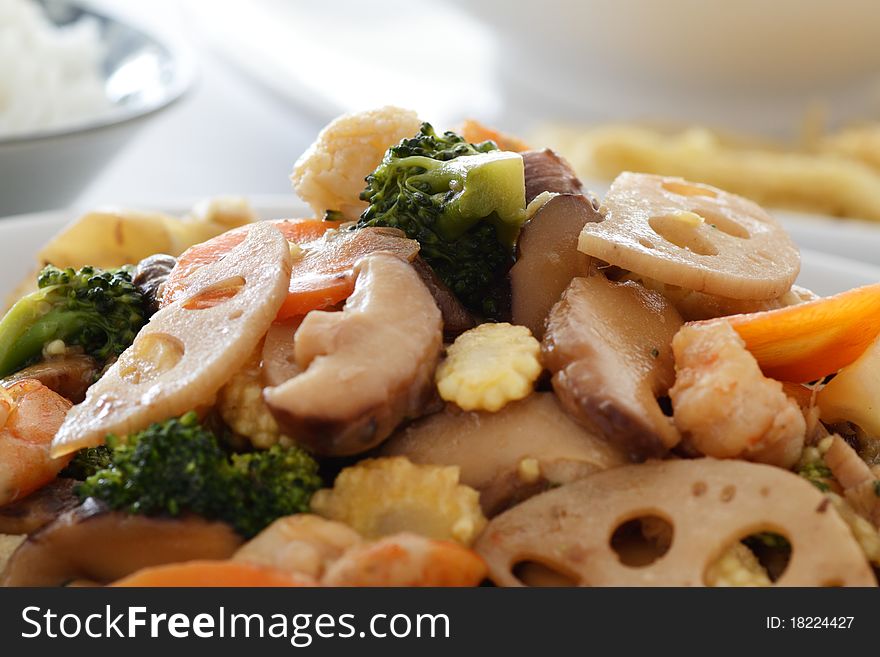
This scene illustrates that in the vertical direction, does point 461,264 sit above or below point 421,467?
above

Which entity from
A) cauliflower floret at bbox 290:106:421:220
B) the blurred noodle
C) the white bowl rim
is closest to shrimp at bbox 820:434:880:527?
cauliflower floret at bbox 290:106:421:220

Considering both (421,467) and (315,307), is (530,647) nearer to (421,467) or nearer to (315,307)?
(421,467)

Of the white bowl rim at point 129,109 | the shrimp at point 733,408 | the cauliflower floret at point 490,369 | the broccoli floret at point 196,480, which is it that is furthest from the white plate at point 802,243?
the broccoli floret at point 196,480

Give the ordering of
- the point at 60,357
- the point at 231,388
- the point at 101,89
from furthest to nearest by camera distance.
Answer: the point at 101,89
the point at 60,357
the point at 231,388

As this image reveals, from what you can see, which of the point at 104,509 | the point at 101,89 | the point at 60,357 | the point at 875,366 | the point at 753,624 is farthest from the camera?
the point at 101,89

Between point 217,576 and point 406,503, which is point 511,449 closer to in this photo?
point 406,503

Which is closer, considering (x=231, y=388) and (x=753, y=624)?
(x=753, y=624)

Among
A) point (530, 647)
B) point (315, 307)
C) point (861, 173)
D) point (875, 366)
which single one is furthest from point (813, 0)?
point (530, 647)
